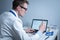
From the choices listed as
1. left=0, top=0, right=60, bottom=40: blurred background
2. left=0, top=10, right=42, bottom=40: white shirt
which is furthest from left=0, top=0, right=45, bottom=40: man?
left=0, top=0, right=60, bottom=40: blurred background

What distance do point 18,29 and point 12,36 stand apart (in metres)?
0.12

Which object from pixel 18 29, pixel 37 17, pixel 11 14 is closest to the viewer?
pixel 18 29

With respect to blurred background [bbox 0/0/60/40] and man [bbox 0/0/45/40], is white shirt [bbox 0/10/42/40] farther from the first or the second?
blurred background [bbox 0/0/60/40]

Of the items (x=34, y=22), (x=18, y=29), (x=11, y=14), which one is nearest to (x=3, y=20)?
(x=11, y=14)

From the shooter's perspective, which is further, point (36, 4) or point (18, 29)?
point (36, 4)

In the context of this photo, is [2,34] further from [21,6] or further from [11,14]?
[21,6]

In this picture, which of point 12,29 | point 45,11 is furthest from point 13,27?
point 45,11

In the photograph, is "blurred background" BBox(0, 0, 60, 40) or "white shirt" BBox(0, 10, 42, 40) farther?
"blurred background" BBox(0, 0, 60, 40)

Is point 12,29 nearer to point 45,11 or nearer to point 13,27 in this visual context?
point 13,27

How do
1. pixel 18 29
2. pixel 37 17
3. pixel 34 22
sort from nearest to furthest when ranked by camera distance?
pixel 18 29, pixel 34 22, pixel 37 17

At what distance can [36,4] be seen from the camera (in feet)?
11.4

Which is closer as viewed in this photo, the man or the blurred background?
the man

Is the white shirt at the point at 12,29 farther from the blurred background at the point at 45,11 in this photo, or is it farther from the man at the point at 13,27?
the blurred background at the point at 45,11

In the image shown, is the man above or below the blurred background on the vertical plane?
below
